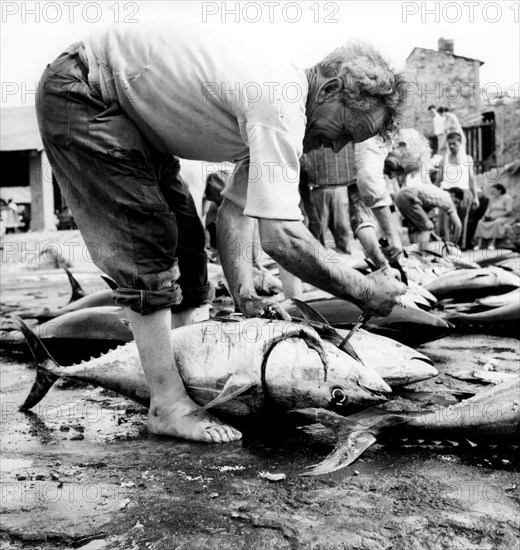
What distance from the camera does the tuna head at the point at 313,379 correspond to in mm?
2734

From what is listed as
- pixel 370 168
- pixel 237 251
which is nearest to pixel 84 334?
pixel 237 251

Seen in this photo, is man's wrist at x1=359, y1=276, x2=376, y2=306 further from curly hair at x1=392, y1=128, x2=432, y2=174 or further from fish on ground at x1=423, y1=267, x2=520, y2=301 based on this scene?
curly hair at x1=392, y1=128, x2=432, y2=174

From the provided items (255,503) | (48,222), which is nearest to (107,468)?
(255,503)

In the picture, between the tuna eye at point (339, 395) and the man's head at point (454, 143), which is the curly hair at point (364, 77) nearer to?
the tuna eye at point (339, 395)

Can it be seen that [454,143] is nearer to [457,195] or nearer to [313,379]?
[457,195]

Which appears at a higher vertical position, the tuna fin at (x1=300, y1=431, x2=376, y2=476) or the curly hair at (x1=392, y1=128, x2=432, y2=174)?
the curly hair at (x1=392, y1=128, x2=432, y2=174)

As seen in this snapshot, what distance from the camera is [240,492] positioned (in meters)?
2.24

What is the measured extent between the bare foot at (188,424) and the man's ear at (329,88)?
135cm

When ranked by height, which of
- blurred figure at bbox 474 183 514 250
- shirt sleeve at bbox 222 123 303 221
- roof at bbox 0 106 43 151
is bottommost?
blurred figure at bbox 474 183 514 250

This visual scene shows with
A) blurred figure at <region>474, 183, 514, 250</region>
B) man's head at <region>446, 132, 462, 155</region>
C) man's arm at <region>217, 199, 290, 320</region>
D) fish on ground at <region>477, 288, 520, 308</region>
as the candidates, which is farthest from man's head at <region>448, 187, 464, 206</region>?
man's arm at <region>217, 199, 290, 320</region>

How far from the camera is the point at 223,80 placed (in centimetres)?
255

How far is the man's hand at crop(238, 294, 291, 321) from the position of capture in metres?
3.05

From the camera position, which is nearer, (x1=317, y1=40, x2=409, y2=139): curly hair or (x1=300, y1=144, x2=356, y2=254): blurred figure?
(x1=317, y1=40, x2=409, y2=139): curly hair

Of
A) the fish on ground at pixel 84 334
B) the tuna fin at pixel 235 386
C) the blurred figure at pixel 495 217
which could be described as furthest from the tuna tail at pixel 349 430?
the blurred figure at pixel 495 217
